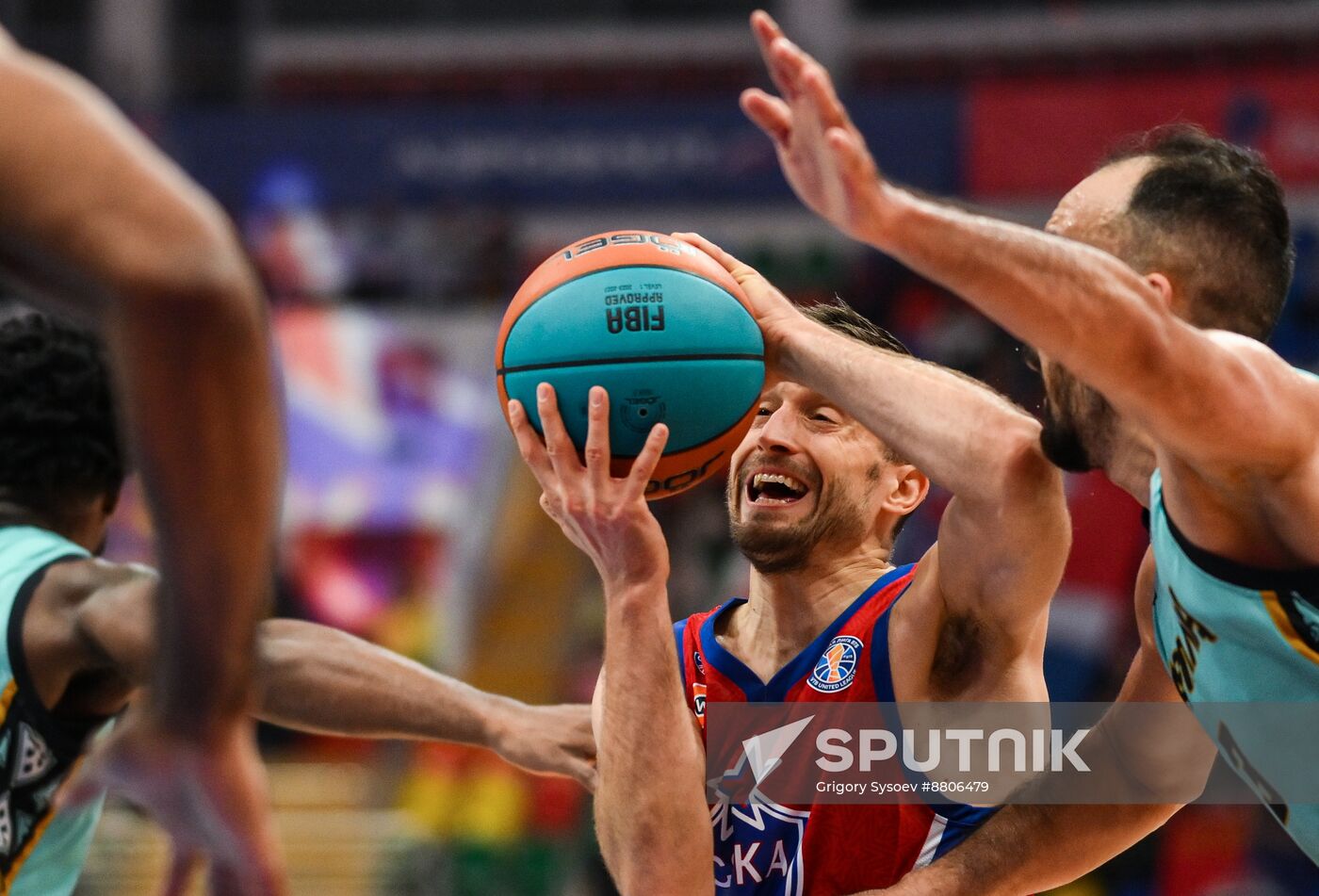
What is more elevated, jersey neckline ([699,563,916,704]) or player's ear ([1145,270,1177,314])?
player's ear ([1145,270,1177,314])

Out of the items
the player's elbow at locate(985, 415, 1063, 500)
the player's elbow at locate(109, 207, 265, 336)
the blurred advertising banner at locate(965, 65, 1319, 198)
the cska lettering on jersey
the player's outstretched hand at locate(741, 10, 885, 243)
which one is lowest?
the blurred advertising banner at locate(965, 65, 1319, 198)

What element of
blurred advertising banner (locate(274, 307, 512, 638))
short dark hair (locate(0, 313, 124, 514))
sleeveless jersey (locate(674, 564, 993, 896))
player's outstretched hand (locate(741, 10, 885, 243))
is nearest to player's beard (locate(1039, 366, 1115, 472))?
sleeveless jersey (locate(674, 564, 993, 896))

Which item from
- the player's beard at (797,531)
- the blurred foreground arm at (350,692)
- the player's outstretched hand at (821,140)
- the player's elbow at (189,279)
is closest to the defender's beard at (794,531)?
the player's beard at (797,531)

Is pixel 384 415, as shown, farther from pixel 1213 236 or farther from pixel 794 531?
pixel 1213 236

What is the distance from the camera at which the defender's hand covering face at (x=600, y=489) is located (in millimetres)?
2648

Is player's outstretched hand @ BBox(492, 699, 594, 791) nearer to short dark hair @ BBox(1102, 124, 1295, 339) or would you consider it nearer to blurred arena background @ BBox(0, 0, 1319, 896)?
short dark hair @ BBox(1102, 124, 1295, 339)

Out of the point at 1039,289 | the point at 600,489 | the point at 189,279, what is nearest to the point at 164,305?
the point at 189,279

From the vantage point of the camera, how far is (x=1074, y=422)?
2.72 m

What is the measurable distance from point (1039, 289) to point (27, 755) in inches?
79.8

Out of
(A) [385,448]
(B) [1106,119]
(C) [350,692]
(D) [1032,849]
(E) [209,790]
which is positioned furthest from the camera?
(A) [385,448]

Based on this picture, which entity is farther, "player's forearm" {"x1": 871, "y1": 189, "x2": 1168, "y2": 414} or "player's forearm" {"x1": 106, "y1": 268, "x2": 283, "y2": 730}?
"player's forearm" {"x1": 871, "y1": 189, "x2": 1168, "y2": 414}

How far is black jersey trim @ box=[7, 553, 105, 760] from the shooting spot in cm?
Answer: 277

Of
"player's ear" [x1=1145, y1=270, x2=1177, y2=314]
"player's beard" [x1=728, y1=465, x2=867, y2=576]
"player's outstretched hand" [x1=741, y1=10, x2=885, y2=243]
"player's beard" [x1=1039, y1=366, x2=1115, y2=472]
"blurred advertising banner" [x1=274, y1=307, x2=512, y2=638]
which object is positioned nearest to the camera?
"player's outstretched hand" [x1=741, y1=10, x2=885, y2=243]

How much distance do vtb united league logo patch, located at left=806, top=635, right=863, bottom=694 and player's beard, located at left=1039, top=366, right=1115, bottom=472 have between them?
0.60m
